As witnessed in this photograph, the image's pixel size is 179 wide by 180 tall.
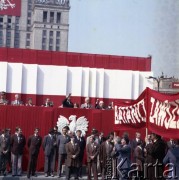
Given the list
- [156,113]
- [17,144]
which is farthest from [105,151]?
[156,113]

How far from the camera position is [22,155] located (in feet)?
73.1

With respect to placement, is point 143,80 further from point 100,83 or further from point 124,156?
point 124,156

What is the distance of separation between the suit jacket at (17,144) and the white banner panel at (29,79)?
861 cm

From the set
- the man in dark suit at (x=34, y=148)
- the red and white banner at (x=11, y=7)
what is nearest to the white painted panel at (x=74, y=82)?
the man in dark suit at (x=34, y=148)

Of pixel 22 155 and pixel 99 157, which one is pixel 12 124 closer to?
pixel 22 155

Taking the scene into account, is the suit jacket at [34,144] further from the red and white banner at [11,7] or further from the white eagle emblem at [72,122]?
the red and white banner at [11,7]

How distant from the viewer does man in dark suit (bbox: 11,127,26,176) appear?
2114cm

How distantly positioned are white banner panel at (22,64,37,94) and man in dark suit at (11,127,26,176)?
8.56 m

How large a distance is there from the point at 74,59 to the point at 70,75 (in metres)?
1.18

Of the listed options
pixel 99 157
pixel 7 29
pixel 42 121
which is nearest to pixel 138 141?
pixel 99 157

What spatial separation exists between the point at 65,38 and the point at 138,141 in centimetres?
16109

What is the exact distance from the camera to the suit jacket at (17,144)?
21141 mm

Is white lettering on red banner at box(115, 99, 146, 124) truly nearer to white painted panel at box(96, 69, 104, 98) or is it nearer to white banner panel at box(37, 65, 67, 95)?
white banner panel at box(37, 65, 67, 95)

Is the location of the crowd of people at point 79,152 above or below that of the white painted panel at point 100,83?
below
